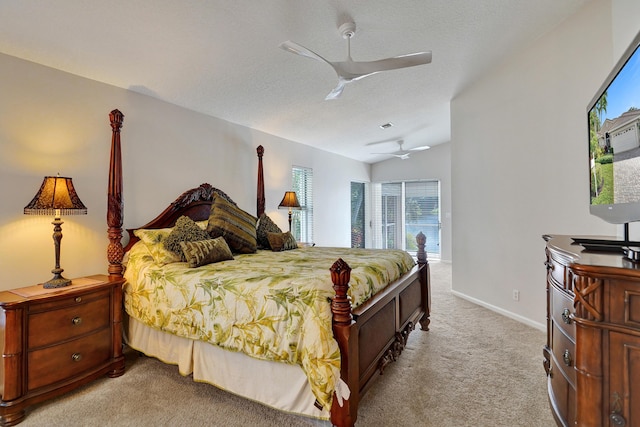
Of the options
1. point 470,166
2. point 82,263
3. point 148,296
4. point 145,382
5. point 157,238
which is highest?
point 470,166

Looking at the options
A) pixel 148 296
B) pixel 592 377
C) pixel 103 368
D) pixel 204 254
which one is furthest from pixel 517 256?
pixel 103 368

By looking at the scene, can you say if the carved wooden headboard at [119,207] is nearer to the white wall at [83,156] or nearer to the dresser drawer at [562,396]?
the white wall at [83,156]

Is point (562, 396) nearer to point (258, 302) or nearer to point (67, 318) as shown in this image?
point (258, 302)

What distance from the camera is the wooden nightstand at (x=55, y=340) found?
6.29 feet

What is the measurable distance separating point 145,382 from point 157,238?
116cm

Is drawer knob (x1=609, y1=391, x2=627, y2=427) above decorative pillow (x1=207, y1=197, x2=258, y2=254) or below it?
below

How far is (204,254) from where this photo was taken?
260 cm

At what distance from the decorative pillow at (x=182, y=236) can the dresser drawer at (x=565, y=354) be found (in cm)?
263

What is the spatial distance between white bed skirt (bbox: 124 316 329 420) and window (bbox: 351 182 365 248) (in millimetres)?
5734

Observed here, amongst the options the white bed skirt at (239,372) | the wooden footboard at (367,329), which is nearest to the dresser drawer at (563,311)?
the wooden footboard at (367,329)

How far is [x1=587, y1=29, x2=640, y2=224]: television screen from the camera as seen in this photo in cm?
127

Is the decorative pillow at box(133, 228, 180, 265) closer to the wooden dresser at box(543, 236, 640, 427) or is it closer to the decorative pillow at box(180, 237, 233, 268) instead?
the decorative pillow at box(180, 237, 233, 268)

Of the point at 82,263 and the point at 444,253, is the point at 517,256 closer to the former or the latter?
the point at 444,253

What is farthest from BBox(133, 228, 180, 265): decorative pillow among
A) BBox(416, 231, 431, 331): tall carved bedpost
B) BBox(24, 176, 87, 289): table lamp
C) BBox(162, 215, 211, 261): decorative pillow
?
BBox(416, 231, 431, 331): tall carved bedpost
